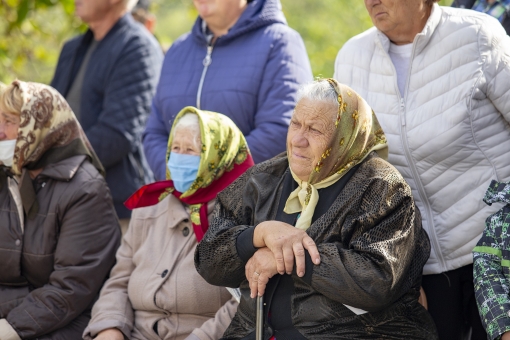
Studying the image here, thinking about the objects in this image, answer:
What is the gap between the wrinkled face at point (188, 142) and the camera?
3.98 m

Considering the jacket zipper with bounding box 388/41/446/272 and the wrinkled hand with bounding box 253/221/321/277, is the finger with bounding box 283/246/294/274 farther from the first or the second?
the jacket zipper with bounding box 388/41/446/272

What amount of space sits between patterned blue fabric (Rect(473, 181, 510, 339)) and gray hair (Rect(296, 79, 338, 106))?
769 mm

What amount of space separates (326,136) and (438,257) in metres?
0.82

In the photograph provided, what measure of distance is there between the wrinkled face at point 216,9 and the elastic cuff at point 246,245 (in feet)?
5.92

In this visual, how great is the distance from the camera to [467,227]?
342 centimetres

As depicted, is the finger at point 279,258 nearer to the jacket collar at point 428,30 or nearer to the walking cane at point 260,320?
the walking cane at point 260,320

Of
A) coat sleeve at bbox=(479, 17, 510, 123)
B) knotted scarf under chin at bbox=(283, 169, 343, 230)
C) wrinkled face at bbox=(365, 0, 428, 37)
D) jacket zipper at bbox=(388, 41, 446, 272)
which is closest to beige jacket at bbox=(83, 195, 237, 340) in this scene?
knotted scarf under chin at bbox=(283, 169, 343, 230)

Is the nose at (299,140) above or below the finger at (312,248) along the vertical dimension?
above

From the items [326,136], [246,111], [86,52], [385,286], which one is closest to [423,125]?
[326,136]

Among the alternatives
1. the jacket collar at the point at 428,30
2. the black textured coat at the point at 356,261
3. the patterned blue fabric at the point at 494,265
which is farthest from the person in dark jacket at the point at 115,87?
the patterned blue fabric at the point at 494,265

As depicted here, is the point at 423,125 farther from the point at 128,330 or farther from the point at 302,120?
the point at 128,330

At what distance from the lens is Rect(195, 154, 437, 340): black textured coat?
2.98 meters

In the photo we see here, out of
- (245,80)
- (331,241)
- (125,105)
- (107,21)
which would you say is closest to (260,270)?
(331,241)

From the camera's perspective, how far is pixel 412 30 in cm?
360
